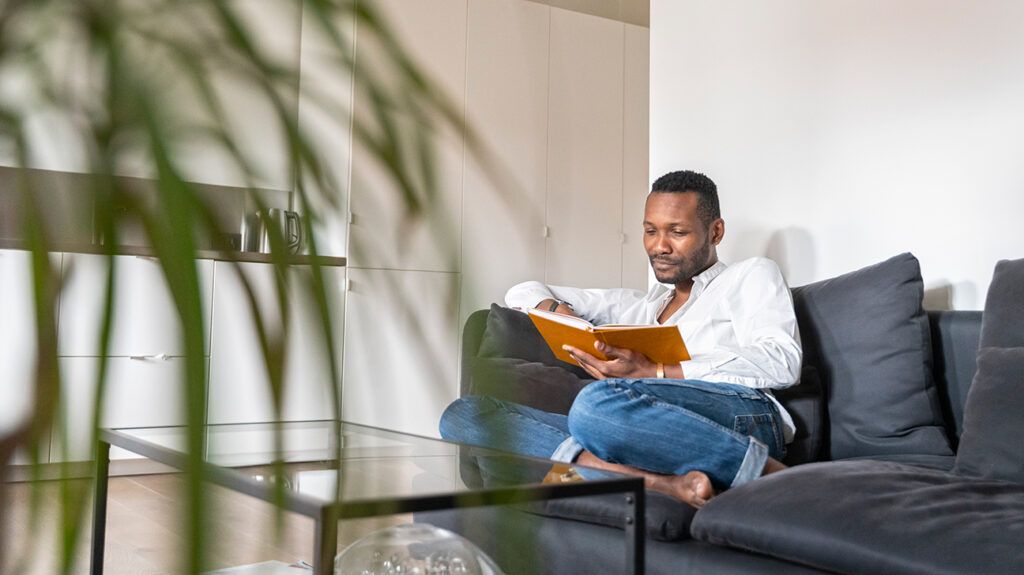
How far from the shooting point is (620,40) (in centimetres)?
581

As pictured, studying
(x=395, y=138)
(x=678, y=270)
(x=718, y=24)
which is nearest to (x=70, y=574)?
(x=395, y=138)

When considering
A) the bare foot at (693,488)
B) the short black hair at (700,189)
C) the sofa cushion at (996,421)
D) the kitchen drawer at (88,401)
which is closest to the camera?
the kitchen drawer at (88,401)

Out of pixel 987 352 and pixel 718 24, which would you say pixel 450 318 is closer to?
pixel 987 352

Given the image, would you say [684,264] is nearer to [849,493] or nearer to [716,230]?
[716,230]

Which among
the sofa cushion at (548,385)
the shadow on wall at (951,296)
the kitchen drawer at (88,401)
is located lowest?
the sofa cushion at (548,385)

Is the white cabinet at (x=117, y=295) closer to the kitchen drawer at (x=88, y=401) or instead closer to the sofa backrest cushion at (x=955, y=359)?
the kitchen drawer at (x=88, y=401)

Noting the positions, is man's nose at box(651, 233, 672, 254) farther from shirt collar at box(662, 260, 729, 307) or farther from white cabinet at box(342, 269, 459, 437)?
white cabinet at box(342, 269, 459, 437)

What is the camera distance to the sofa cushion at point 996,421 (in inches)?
72.1

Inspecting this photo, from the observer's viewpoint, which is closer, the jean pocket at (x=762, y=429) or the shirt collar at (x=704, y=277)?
the jean pocket at (x=762, y=429)

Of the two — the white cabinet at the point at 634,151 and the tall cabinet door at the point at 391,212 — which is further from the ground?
the white cabinet at the point at 634,151

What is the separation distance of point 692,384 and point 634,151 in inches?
153

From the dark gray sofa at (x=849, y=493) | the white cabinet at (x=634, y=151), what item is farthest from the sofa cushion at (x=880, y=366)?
the white cabinet at (x=634, y=151)

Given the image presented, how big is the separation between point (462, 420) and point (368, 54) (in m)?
2.07

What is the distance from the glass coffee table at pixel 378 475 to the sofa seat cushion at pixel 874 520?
12.9 inches
